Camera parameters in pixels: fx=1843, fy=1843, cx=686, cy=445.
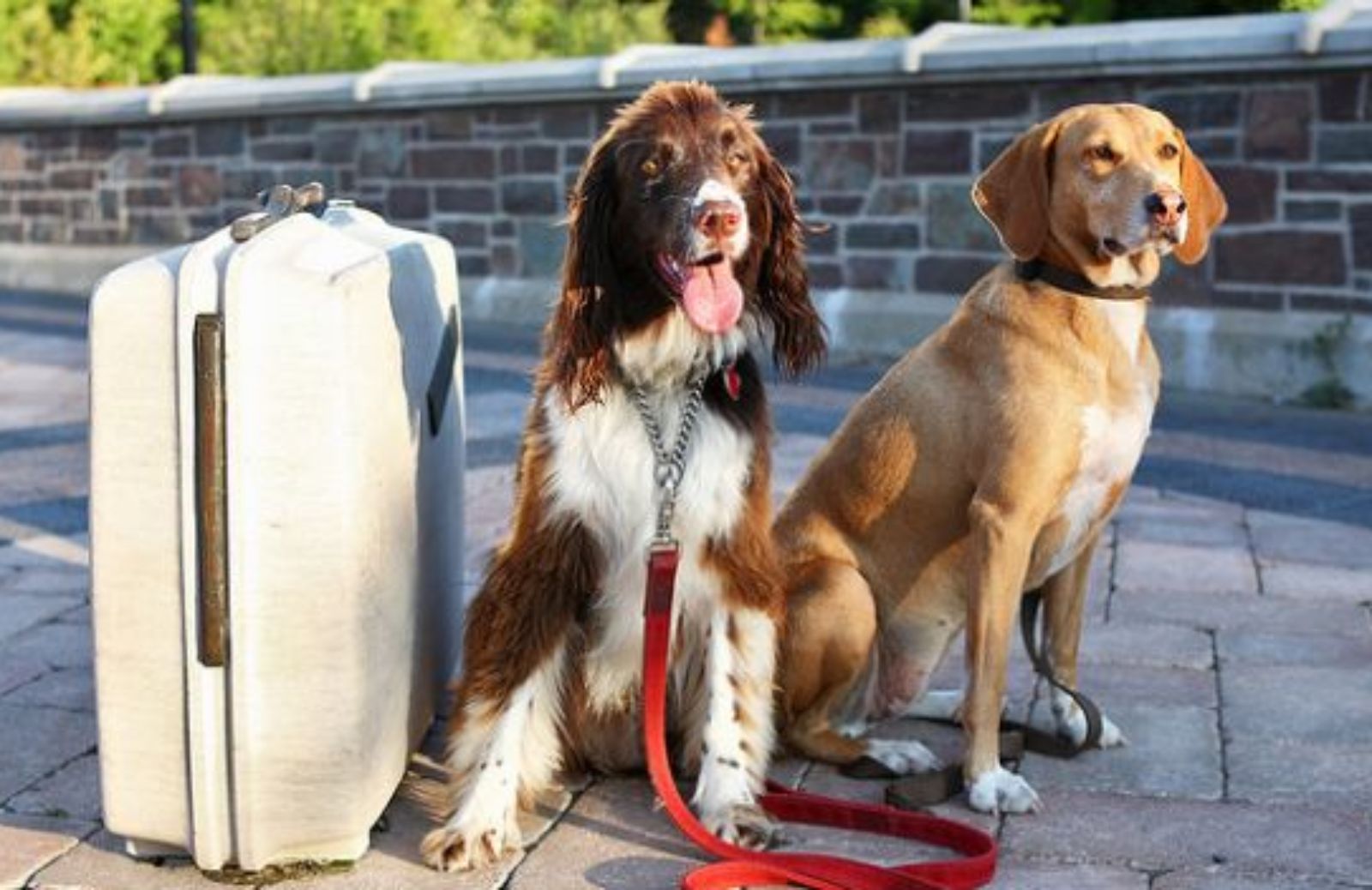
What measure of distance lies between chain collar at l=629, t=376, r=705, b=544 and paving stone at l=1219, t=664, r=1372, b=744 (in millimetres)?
1556

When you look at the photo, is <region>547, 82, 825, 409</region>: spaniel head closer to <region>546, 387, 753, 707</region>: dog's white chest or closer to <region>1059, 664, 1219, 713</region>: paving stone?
<region>546, 387, 753, 707</region>: dog's white chest

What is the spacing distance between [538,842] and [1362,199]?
21.6ft

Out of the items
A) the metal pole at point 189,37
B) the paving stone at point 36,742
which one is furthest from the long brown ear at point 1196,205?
the metal pole at point 189,37

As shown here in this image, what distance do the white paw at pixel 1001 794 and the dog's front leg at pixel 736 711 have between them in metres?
0.44

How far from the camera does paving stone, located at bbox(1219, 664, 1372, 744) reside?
4277mm

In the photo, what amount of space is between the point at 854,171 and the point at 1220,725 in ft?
21.1

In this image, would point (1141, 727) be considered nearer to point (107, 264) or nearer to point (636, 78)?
point (636, 78)

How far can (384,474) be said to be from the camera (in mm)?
3580

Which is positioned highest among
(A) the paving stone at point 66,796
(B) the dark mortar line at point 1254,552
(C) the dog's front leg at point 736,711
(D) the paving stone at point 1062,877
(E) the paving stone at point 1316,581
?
(C) the dog's front leg at point 736,711

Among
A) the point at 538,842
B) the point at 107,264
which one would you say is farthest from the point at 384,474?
the point at 107,264

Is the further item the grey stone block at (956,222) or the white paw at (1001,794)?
the grey stone block at (956,222)

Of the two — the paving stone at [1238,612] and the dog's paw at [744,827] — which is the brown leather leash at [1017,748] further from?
the paving stone at [1238,612]

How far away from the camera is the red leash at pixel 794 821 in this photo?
335 centimetres

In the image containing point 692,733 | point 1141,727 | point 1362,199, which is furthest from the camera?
point 1362,199
